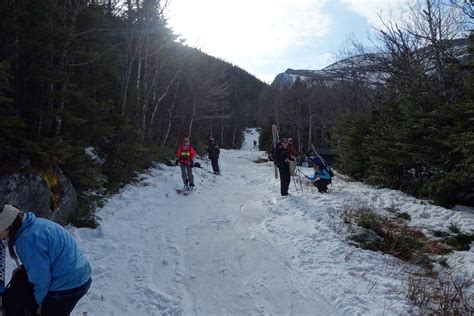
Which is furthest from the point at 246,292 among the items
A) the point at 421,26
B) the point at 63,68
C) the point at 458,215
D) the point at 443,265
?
the point at 421,26

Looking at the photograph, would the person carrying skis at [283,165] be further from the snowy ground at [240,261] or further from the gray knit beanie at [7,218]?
the gray knit beanie at [7,218]

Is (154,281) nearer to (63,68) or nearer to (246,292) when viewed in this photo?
(246,292)

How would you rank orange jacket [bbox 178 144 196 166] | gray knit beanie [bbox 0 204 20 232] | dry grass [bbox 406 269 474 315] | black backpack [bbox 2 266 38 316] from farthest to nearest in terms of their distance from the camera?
orange jacket [bbox 178 144 196 166] → dry grass [bbox 406 269 474 315] → black backpack [bbox 2 266 38 316] → gray knit beanie [bbox 0 204 20 232]

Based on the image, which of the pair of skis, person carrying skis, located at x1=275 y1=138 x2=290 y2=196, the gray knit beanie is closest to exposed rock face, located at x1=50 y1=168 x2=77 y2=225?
the gray knit beanie

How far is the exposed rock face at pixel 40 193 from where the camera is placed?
5.75m

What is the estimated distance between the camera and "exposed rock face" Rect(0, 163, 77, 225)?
575 cm

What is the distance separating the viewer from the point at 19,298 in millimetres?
3113

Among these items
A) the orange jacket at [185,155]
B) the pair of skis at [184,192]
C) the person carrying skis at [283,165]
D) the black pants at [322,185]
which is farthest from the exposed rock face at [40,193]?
the black pants at [322,185]

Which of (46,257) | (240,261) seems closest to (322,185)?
(240,261)

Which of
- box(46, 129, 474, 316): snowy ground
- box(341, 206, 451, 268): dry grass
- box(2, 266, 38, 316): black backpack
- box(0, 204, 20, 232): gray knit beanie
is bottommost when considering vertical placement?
box(46, 129, 474, 316): snowy ground

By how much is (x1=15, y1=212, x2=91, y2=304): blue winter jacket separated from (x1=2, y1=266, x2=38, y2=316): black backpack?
0.38 ft

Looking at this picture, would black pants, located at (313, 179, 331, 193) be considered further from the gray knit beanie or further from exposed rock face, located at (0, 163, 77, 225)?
the gray knit beanie

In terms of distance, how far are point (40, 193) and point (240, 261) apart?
3893 millimetres

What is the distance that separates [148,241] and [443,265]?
19.5 feet
